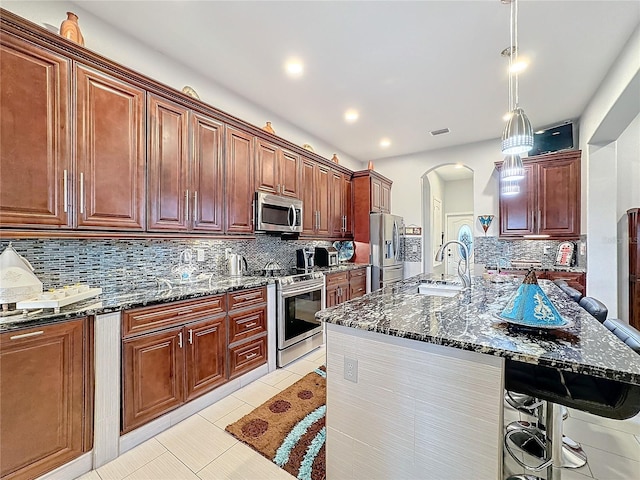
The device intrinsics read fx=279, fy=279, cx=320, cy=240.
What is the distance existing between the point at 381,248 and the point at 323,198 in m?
1.33

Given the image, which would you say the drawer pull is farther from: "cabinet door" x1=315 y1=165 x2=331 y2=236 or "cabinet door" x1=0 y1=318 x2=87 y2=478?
"cabinet door" x1=315 y1=165 x2=331 y2=236

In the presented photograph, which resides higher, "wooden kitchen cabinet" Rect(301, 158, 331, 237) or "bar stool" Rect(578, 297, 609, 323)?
"wooden kitchen cabinet" Rect(301, 158, 331, 237)

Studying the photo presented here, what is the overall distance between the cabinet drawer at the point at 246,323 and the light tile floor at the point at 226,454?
0.56 m

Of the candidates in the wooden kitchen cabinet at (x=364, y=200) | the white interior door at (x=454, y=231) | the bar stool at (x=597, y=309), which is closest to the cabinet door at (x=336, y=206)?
the wooden kitchen cabinet at (x=364, y=200)

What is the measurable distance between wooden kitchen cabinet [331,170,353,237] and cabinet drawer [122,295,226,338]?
255 cm

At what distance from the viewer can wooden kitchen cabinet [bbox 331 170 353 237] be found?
176 inches

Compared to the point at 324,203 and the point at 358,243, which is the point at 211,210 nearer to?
the point at 324,203

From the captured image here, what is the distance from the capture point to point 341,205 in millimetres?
4668

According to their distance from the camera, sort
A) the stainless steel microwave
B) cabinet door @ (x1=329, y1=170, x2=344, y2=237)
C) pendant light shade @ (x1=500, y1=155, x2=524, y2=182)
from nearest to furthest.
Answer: pendant light shade @ (x1=500, y1=155, x2=524, y2=182)
the stainless steel microwave
cabinet door @ (x1=329, y1=170, x2=344, y2=237)

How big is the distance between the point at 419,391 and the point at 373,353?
238mm

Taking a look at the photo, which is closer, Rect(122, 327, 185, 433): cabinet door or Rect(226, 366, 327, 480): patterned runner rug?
Rect(226, 366, 327, 480): patterned runner rug

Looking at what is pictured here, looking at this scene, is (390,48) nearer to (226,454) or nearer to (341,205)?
(341,205)

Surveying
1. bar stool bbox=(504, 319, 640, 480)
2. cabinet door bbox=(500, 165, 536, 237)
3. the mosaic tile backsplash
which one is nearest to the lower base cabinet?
the mosaic tile backsplash

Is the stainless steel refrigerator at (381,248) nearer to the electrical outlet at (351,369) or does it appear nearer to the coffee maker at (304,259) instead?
the coffee maker at (304,259)
